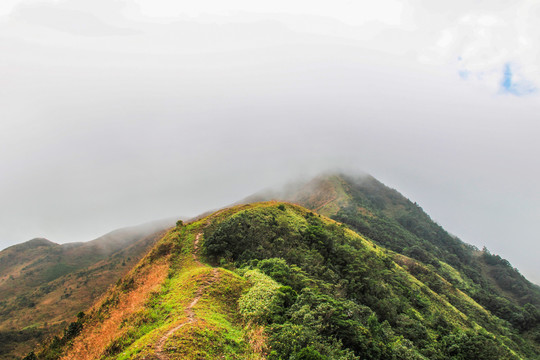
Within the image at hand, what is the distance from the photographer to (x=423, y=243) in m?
113

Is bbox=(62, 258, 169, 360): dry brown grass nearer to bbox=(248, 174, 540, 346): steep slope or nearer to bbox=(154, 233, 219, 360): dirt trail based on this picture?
bbox=(154, 233, 219, 360): dirt trail

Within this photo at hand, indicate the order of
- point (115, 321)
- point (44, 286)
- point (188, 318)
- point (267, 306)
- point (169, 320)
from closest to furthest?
point (188, 318)
point (169, 320)
point (267, 306)
point (115, 321)
point (44, 286)

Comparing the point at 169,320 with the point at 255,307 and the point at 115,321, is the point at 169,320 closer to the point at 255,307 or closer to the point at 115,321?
the point at 255,307

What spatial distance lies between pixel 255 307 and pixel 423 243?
4746 inches

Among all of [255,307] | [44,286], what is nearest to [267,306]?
[255,307]

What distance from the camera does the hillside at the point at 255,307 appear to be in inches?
504

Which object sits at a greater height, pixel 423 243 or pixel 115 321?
pixel 115 321

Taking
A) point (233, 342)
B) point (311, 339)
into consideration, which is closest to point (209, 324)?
point (233, 342)

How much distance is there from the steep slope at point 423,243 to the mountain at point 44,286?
82.8 metres

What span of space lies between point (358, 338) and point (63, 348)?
19.8m

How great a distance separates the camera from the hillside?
12.8m

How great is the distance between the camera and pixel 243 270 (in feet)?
78.1

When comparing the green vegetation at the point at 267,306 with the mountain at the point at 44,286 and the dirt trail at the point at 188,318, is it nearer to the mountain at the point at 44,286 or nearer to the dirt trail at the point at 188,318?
the dirt trail at the point at 188,318

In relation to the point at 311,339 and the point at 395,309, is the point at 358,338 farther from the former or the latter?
the point at 395,309
